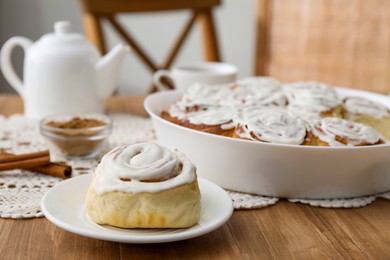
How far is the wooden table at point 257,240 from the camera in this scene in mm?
759

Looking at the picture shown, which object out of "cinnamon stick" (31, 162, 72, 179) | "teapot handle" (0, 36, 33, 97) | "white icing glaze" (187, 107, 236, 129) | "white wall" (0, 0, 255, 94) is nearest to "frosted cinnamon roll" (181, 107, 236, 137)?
"white icing glaze" (187, 107, 236, 129)

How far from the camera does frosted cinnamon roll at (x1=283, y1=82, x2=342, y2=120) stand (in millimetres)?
1131

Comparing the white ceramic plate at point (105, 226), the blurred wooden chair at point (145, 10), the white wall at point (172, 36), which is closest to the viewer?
the white ceramic plate at point (105, 226)

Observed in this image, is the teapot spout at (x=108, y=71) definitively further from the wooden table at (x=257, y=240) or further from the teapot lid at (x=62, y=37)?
the wooden table at (x=257, y=240)

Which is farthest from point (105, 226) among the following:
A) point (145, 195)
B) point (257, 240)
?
point (257, 240)

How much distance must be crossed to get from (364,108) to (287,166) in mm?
324

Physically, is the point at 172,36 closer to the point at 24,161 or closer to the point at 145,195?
the point at 24,161

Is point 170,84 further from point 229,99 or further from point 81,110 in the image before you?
point 229,99

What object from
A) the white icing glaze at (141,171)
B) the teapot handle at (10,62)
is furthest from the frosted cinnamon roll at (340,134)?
the teapot handle at (10,62)

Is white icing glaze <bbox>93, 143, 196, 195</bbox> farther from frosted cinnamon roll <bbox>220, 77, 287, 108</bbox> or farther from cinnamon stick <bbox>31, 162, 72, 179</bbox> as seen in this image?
frosted cinnamon roll <bbox>220, 77, 287, 108</bbox>

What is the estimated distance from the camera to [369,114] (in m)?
1.15

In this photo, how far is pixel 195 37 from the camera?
349cm

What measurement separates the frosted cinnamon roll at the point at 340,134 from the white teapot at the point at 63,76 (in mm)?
618

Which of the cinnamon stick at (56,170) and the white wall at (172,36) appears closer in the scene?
the cinnamon stick at (56,170)
